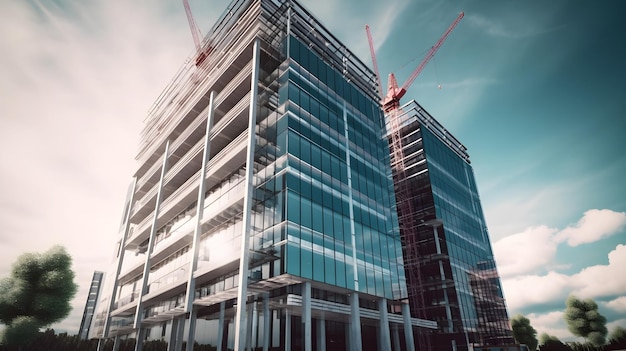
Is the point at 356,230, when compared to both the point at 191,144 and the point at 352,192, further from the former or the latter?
the point at 191,144

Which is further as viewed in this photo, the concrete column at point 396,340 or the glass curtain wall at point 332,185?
the concrete column at point 396,340

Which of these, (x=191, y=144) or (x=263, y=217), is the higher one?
(x=191, y=144)

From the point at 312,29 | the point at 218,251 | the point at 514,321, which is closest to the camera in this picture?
the point at 218,251

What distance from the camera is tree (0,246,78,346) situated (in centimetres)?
4181

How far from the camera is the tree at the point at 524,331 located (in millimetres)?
89438

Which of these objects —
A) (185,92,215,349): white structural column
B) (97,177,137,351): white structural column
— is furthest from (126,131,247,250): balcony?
(97,177,137,351): white structural column

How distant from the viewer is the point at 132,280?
179 ft

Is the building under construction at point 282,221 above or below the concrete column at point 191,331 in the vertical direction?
above

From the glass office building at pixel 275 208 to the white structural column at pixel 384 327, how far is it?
0.11m

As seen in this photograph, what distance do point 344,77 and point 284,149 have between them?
18401 mm

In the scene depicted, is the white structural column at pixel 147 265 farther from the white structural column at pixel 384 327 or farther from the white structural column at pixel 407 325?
the white structural column at pixel 407 325

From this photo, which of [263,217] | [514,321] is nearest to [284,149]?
[263,217]

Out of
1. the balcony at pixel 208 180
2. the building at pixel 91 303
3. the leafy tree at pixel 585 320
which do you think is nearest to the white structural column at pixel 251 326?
the balcony at pixel 208 180

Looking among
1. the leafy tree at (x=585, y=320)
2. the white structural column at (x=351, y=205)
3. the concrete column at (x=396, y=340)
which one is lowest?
the concrete column at (x=396, y=340)
